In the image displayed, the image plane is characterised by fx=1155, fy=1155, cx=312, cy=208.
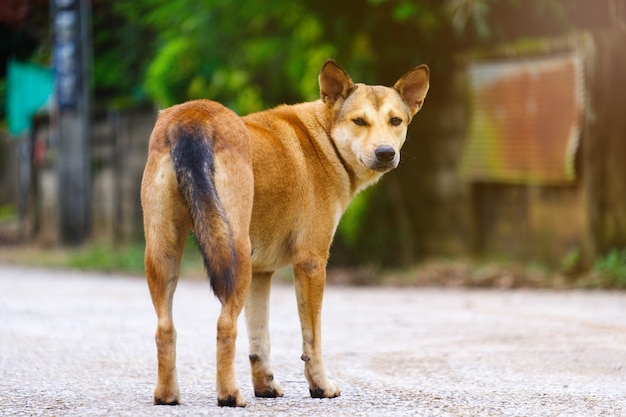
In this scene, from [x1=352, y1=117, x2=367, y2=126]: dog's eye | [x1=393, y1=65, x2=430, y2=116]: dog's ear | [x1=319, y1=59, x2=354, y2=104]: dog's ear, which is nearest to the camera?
[x1=352, y1=117, x2=367, y2=126]: dog's eye

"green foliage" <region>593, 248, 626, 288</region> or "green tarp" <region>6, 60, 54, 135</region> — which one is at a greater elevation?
"green tarp" <region>6, 60, 54, 135</region>

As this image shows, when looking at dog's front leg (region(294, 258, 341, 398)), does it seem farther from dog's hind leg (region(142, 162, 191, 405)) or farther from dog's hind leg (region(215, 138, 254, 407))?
dog's hind leg (region(142, 162, 191, 405))

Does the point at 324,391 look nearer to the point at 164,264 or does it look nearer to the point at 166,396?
the point at 166,396

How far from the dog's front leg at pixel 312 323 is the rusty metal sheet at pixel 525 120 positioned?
7367 millimetres

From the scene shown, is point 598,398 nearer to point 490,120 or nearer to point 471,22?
point 490,120

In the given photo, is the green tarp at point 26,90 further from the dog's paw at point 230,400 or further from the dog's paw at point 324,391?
the dog's paw at point 230,400

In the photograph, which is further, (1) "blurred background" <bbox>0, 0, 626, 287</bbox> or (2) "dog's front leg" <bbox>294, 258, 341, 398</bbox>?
(1) "blurred background" <bbox>0, 0, 626, 287</bbox>

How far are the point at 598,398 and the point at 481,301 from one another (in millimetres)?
5476

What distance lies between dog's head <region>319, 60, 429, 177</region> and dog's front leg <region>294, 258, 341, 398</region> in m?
0.65

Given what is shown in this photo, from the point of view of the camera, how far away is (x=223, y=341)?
5.30m

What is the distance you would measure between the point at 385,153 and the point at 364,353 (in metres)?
2.14

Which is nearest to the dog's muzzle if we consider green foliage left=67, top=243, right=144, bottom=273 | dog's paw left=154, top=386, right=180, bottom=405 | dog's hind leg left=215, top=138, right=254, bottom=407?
dog's hind leg left=215, top=138, right=254, bottom=407

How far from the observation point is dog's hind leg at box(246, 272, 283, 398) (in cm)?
602

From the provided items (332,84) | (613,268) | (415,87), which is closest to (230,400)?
(332,84)
